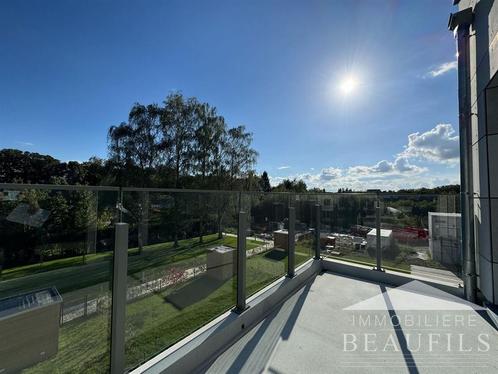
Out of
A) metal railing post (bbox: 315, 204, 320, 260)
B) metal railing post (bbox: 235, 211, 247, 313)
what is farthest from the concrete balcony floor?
metal railing post (bbox: 315, 204, 320, 260)

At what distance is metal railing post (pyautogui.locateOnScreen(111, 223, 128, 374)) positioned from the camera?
140cm

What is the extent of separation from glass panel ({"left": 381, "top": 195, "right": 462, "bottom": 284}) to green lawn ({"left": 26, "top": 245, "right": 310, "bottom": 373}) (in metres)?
2.57

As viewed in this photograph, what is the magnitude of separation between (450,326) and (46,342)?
3.55 meters

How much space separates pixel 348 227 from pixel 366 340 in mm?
2333

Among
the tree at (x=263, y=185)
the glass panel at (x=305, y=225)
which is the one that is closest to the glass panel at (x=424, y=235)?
the glass panel at (x=305, y=225)

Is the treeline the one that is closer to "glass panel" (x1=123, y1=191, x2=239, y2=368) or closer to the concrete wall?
"glass panel" (x1=123, y1=191, x2=239, y2=368)

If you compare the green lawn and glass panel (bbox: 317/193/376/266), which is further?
glass panel (bbox: 317/193/376/266)

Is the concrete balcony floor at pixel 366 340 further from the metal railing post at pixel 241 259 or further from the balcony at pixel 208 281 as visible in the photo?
the metal railing post at pixel 241 259

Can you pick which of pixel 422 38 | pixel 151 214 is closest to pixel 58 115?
pixel 151 214

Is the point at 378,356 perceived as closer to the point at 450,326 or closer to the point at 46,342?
the point at 450,326

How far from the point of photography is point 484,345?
2.12m

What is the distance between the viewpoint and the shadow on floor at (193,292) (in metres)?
1.96

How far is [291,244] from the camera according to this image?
3.56 meters

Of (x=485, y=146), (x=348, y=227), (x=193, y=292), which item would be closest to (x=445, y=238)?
(x=348, y=227)
